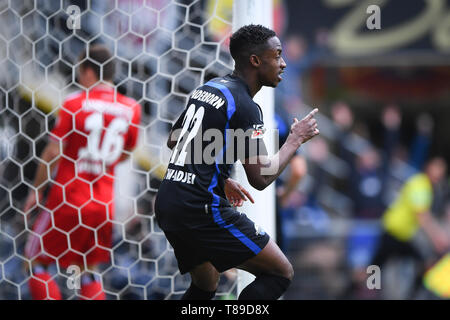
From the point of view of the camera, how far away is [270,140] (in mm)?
4121

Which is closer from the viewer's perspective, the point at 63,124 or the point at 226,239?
the point at 226,239

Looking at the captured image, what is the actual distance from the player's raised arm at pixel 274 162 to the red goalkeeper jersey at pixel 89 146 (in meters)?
1.56

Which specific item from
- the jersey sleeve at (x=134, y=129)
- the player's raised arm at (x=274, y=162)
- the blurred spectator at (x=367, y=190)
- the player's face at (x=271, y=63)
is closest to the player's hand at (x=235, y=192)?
the player's raised arm at (x=274, y=162)

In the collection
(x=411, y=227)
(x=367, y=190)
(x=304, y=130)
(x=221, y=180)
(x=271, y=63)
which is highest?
(x=271, y=63)

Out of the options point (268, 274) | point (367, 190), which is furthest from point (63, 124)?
point (367, 190)

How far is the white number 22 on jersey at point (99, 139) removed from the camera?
455 cm

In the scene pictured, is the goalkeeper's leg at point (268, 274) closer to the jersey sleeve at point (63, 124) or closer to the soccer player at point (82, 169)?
the soccer player at point (82, 169)

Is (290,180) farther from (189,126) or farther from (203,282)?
(189,126)

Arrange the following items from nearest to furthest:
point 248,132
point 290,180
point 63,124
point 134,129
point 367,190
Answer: point 248,132
point 63,124
point 134,129
point 290,180
point 367,190

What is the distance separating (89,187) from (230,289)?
1037mm

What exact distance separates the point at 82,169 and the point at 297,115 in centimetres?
401

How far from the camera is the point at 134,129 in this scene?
4633 millimetres
